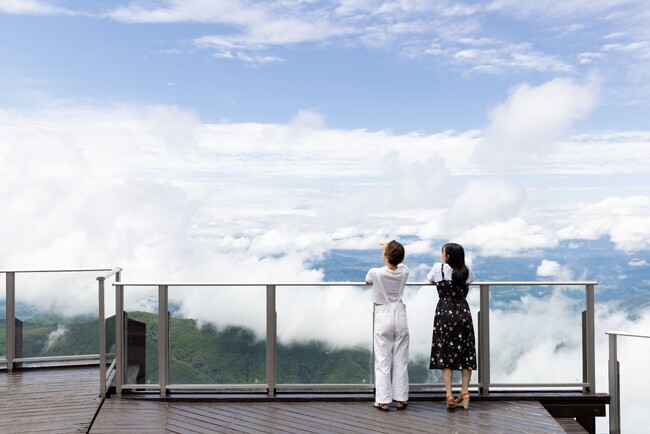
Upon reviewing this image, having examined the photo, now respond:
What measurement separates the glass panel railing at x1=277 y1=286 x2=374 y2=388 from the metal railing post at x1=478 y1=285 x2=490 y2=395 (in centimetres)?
113

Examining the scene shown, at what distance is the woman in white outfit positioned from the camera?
5922 mm

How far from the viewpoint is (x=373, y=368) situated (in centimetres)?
641

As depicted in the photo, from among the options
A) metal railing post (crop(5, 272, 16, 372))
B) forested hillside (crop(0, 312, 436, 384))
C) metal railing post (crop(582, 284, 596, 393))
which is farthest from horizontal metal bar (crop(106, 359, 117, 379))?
metal railing post (crop(582, 284, 596, 393))

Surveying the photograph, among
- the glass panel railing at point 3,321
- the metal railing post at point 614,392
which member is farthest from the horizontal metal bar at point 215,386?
the metal railing post at point 614,392

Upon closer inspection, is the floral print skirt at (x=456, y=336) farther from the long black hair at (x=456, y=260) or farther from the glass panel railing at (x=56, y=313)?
the glass panel railing at (x=56, y=313)

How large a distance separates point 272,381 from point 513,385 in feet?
8.14

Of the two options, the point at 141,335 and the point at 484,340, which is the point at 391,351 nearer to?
the point at 484,340

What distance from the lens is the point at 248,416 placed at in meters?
5.81

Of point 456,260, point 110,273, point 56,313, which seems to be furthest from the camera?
point 56,313

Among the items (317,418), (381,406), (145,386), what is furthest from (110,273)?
(381,406)

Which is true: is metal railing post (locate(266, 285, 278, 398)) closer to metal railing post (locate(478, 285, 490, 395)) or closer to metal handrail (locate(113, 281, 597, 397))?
metal handrail (locate(113, 281, 597, 397))

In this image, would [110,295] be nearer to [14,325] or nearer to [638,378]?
[14,325]

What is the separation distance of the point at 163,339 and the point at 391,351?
2.29 metres

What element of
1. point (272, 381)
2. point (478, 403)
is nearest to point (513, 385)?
point (478, 403)
